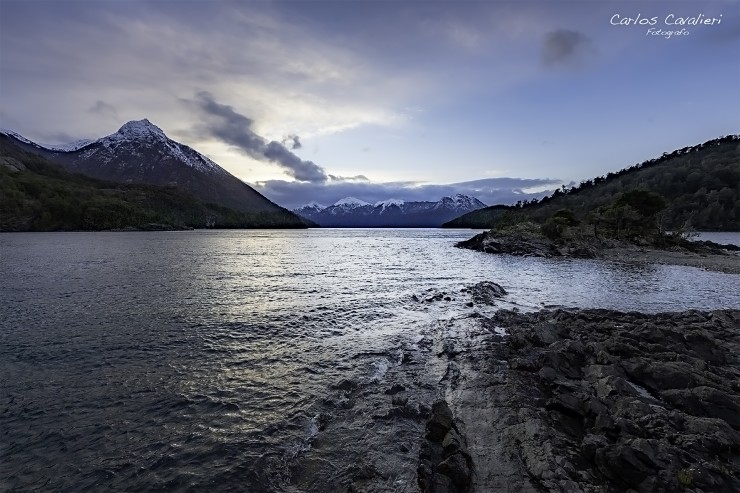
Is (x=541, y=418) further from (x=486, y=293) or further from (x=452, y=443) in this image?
(x=486, y=293)

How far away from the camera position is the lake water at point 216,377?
1088cm

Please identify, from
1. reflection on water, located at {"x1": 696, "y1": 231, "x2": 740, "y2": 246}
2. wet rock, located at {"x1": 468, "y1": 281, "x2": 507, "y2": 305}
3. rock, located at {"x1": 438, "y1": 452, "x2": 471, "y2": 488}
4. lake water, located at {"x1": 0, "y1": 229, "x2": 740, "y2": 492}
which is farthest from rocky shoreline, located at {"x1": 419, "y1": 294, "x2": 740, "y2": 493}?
reflection on water, located at {"x1": 696, "y1": 231, "x2": 740, "y2": 246}

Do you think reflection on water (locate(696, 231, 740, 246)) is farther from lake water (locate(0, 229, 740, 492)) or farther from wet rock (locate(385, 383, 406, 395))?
wet rock (locate(385, 383, 406, 395))

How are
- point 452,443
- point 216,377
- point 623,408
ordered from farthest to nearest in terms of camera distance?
point 216,377 < point 623,408 < point 452,443

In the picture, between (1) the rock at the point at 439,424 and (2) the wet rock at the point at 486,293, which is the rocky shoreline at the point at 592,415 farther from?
(2) the wet rock at the point at 486,293

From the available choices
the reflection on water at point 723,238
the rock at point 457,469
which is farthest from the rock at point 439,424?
the reflection on water at point 723,238

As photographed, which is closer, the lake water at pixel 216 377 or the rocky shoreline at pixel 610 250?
the lake water at pixel 216 377

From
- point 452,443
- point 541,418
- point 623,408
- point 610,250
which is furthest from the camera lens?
point 610,250

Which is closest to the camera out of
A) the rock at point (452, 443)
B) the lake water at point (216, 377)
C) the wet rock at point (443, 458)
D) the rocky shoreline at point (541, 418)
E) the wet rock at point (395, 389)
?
the rocky shoreline at point (541, 418)

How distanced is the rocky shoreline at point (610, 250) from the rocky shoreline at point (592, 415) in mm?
63722

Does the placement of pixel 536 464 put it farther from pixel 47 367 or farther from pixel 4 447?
pixel 47 367

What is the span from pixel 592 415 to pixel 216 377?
53.1 feet

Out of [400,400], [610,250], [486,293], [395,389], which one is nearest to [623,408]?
[400,400]

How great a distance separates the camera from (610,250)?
295ft
